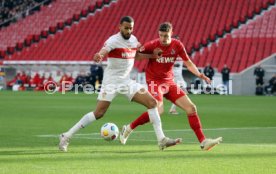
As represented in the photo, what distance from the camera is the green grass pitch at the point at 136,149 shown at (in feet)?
33.2

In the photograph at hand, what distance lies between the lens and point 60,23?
5319 centimetres

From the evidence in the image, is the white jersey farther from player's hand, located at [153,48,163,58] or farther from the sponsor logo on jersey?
the sponsor logo on jersey

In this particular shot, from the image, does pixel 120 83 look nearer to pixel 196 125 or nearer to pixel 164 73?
pixel 164 73

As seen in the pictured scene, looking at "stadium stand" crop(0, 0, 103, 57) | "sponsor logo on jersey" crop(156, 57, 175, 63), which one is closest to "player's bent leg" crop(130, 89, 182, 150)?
"sponsor logo on jersey" crop(156, 57, 175, 63)

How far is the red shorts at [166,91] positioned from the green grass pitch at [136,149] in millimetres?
849

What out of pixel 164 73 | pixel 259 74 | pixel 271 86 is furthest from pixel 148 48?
pixel 271 86

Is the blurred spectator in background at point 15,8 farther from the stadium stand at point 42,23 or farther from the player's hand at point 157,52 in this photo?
the player's hand at point 157,52

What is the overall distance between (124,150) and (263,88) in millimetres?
29456

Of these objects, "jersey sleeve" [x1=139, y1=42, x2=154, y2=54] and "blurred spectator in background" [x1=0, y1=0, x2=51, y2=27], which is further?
"blurred spectator in background" [x1=0, y1=0, x2=51, y2=27]

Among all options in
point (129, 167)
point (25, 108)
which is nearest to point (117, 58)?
point (129, 167)

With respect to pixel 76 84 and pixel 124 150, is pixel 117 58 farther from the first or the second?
pixel 76 84

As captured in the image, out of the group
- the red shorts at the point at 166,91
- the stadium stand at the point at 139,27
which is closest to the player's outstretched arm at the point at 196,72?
the red shorts at the point at 166,91

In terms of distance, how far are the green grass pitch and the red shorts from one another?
849 mm

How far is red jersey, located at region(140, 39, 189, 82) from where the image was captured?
1369 cm
